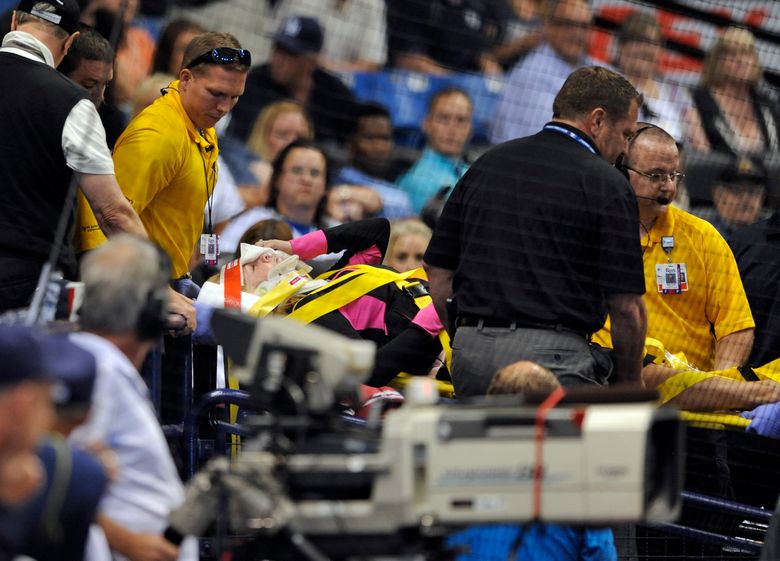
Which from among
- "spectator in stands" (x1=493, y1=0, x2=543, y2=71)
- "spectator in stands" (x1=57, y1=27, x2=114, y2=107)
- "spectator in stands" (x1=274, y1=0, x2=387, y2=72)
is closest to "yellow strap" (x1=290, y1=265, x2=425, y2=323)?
"spectator in stands" (x1=57, y1=27, x2=114, y2=107)

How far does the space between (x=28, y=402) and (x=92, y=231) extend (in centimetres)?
331

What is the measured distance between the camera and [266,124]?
27.5 feet

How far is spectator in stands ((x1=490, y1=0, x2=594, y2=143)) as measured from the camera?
8469 mm

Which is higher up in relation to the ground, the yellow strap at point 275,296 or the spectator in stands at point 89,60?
the spectator in stands at point 89,60

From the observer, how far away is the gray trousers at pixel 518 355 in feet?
19.1

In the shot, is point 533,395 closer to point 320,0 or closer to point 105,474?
point 105,474

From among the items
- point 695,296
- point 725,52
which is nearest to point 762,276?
point 695,296

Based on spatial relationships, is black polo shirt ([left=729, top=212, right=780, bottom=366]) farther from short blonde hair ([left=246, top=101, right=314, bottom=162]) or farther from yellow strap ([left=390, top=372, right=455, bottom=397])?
short blonde hair ([left=246, top=101, right=314, bottom=162])

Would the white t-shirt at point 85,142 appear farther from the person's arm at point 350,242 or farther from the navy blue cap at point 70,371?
the navy blue cap at point 70,371

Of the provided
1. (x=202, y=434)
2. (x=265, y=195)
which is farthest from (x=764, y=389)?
(x=265, y=195)

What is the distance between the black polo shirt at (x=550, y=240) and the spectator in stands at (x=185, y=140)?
4.42ft

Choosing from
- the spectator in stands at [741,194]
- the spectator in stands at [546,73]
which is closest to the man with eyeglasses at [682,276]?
the spectator in stands at [741,194]

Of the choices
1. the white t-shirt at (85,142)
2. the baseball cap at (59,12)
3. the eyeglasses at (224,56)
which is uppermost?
the baseball cap at (59,12)

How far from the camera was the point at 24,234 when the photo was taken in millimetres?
5945
